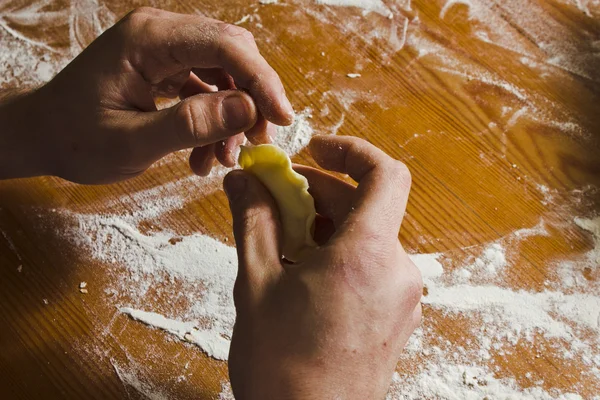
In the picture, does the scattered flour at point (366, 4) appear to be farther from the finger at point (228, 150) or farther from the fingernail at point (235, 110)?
the fingernail at point (235, 110)

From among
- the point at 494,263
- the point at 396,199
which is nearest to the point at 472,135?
the point at 494,263

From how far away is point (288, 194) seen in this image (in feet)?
2.22

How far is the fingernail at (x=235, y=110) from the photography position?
2.22ft

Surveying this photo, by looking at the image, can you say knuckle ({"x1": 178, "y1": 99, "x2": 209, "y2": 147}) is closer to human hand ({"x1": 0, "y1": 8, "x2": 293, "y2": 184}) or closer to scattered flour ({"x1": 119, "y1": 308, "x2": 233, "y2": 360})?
human hand ({"x1": 0, "y1": 8, "x2": 293, "y2": 184})

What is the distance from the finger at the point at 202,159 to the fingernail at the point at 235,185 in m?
0.23

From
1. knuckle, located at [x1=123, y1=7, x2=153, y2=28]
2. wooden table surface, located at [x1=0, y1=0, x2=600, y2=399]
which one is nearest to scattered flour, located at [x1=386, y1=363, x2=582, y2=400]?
wooden table surface, located at [x1=0, y1=0, x2=600, y2=399]

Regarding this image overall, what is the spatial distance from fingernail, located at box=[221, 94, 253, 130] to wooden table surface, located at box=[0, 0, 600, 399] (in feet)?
0.92

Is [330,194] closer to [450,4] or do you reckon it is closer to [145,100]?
[145,100]

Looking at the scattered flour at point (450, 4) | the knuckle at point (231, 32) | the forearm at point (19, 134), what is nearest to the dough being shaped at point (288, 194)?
the knuckle at point (231, 32)

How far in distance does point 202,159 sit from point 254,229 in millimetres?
322

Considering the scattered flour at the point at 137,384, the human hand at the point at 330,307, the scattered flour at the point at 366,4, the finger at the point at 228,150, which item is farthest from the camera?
the scattered flour at the point at 366,4

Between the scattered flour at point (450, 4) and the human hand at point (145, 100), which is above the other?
the scattered flour at point (450, 4)

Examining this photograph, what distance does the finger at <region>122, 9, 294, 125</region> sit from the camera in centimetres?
69

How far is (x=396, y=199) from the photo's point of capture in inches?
24.3
